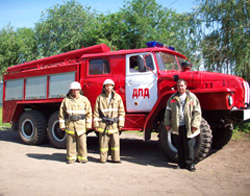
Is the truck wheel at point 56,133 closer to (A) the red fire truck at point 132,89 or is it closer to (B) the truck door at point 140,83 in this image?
(A) the red fire truck at point 132,89

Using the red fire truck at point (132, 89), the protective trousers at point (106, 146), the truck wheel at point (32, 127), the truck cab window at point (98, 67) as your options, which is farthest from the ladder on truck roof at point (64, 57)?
the protective trousers at point (106, 146)

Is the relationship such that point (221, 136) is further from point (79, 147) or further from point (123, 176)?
point (79, 147)

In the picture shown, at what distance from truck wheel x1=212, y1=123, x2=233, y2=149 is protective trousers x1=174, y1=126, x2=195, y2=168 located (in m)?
2.32

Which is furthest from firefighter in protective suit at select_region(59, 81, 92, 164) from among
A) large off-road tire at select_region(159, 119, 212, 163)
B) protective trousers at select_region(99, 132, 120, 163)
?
large off-road tire at select_region(159, 119, 212, 163)

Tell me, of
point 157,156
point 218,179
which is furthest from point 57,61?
point 218,179

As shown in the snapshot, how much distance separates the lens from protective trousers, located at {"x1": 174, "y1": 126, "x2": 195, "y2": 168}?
5055mm

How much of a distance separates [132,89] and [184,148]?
6.64 feet

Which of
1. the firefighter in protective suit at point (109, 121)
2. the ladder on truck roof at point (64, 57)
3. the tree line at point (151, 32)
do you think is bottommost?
the firefighter in protective suit at point (109, 121)

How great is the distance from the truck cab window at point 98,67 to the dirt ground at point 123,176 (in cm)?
226

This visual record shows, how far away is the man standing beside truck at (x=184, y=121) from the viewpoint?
5.02 metres

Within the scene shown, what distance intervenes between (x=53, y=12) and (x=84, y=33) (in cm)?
460

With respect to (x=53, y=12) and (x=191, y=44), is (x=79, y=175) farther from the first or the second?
(x=53, y=12)

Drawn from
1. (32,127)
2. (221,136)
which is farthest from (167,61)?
(32,127)

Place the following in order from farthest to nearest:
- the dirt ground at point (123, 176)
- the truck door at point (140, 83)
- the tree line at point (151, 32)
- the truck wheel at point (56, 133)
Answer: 1. the tree line at point (151, 32)
2. the truck wheel at point (56, 133)
3. the truck door at point (140, 83)
4. the dirt ground at point (123, 176)
